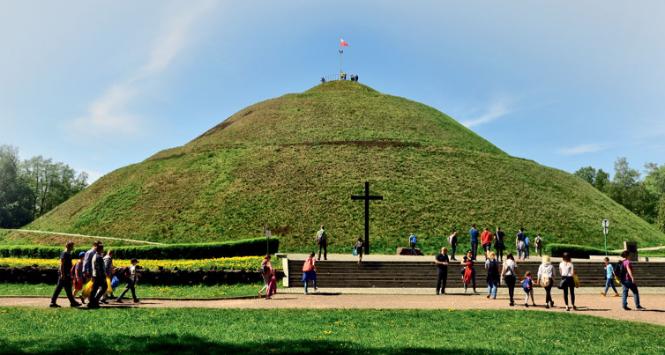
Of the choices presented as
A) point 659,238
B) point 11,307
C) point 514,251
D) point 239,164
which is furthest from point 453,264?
point 659,238

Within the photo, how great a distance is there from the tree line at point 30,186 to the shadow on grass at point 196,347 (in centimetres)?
9186

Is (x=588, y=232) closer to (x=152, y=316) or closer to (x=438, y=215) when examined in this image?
(x=438, y=215)

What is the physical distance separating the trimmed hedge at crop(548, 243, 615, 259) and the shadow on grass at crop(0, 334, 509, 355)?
3323 cm

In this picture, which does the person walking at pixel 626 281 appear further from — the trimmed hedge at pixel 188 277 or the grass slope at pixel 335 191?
the grass slope at pixel 335 191

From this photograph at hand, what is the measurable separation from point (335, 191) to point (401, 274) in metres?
26.1

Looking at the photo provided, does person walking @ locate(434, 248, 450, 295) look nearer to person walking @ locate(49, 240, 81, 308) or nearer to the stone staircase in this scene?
the stone staircase

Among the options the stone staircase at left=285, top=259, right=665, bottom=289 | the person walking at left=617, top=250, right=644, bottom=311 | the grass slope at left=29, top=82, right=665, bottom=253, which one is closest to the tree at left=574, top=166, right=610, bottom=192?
the grass slope at left=29, top=82, right=665, bottom=253

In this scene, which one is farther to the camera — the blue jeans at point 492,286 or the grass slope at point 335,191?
the grass slope at point 335,191

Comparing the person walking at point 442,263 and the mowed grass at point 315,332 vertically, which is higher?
the person walking at point 442,263

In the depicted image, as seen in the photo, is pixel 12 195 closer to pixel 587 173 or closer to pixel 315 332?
pixel 315 332

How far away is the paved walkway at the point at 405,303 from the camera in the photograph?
15930 mm

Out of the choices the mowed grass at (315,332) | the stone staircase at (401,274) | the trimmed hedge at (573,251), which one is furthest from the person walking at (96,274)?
the trimmed hedge at (573,251)

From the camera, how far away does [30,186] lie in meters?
96.5

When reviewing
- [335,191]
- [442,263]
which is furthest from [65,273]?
[335,191]
